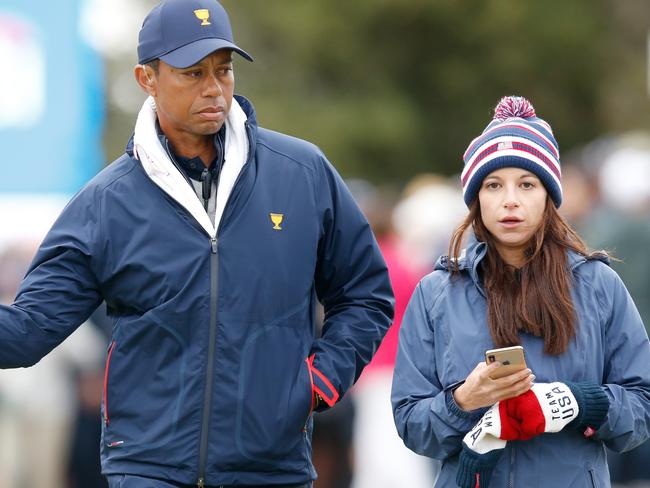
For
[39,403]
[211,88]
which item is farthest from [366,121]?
[211,88]

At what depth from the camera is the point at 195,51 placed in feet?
17.9

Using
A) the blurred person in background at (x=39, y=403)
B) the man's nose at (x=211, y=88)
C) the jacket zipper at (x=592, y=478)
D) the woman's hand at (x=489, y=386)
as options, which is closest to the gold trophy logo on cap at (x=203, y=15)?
the man's nose at (x=211, y=88)

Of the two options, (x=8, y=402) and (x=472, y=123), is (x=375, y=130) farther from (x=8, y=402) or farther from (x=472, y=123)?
(x=8, y=402)

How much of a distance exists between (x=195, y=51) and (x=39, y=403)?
632 cm

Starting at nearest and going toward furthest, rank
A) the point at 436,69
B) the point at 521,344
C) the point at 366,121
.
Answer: the point at 521,344
the point at 366,121
the point at 436,69

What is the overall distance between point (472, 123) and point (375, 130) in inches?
78.9

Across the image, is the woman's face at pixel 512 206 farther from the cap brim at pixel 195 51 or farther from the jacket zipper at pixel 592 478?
the cap brim at pixel 195 51

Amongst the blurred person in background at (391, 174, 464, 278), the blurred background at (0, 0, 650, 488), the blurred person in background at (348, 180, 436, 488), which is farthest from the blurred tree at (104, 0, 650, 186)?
the blurred person in background at (348, 180, 436, 488)

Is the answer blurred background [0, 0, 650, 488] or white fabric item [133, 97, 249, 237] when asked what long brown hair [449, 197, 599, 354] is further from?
blurred background [0, 0, 650, 488]

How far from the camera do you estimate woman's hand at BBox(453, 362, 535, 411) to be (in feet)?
16.1

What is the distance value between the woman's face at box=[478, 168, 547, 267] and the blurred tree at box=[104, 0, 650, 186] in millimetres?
24735

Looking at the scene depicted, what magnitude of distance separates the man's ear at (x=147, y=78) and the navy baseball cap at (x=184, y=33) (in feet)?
0.12

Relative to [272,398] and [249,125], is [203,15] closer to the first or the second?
[249,125]

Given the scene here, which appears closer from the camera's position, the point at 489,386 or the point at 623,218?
the point at 489,386
